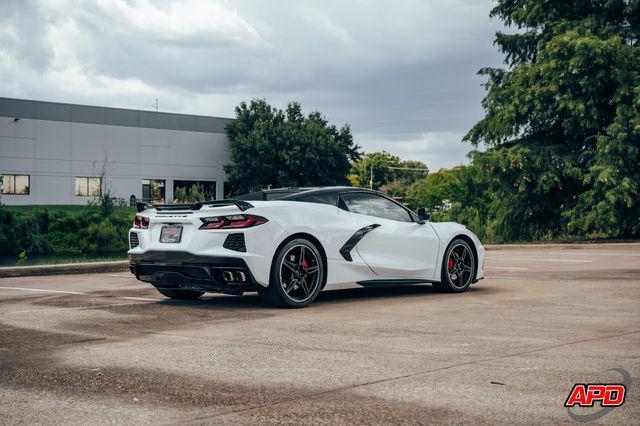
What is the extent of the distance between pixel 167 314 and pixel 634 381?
5154mm

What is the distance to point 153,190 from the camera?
66.4 m

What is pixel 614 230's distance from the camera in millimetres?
28516

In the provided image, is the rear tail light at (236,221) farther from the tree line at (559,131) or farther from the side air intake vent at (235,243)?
the tree line at (559,131)

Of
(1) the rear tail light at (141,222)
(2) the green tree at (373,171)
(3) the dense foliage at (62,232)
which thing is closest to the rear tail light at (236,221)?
(1) the rear tail light at (141,222)

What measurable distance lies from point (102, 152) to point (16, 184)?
7143 millimetres

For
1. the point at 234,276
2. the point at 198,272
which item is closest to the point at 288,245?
the point at 234,276

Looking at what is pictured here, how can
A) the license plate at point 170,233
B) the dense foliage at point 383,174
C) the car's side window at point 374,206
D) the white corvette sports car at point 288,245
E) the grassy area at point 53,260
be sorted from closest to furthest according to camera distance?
the white corvette sports car at point 288,245, the license plate at point 170,233, the car's side window at point 374,206, the grassy area at point 53,260, the dense foliage at point 383,174

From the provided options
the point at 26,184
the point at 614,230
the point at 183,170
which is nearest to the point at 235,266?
the point at 614,230

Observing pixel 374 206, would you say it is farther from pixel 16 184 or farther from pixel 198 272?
pixel 16 184

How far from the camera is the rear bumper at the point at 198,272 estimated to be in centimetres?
881

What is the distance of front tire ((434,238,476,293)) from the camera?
10.9 m

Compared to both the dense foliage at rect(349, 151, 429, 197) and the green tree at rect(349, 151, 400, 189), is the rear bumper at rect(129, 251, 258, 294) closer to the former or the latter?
the dense foliage at rect(349, 151, 429, 197)

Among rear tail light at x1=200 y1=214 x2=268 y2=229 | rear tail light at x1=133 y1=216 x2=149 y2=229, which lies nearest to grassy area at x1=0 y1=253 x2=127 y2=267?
rear tail light at x1=133 y1=216 x2=149 y2=229

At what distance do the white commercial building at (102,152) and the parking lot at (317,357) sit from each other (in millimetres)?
50143
